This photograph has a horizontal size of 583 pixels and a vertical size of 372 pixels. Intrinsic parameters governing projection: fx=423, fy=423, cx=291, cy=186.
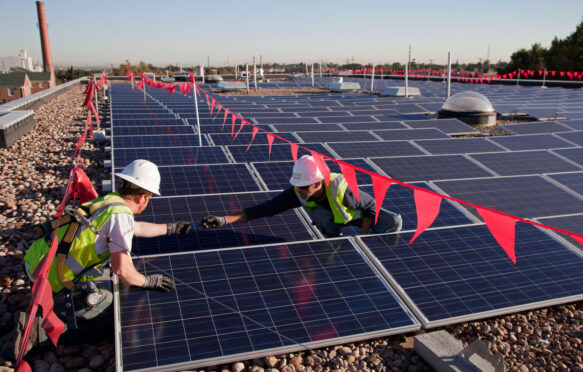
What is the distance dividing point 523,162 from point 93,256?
9712 millimetres

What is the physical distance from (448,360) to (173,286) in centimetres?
264

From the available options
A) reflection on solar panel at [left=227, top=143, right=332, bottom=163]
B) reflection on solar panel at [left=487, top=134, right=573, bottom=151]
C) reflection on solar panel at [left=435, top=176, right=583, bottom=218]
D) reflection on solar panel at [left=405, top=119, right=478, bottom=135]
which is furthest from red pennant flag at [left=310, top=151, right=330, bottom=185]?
reflection on solar panel at [left=405, top=119, right=478, bottom=135]

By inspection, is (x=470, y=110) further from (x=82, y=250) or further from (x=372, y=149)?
(x=82, y=250)

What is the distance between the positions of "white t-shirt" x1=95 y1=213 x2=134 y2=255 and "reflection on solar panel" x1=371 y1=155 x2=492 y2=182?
592 cm

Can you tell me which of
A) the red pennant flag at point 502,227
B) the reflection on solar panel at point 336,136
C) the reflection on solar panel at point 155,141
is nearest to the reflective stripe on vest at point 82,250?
the red pennant flag at point 502,227

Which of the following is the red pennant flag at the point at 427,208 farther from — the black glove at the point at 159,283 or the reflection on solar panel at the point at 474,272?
the black glove at the point at 159,283

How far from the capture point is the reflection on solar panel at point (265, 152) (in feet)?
33.8

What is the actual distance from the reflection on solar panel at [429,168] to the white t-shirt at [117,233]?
19.4ft

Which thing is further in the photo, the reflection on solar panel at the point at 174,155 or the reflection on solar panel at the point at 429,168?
the reflection on solar panel at the point at 174,155

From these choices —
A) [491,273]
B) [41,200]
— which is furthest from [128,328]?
[41,200]

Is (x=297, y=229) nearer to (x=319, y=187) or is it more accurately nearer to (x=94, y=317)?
(x=319, y=187)

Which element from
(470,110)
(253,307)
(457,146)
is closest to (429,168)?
(457,146)

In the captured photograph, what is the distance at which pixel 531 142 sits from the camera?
12570 mm

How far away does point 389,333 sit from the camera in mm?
3879
